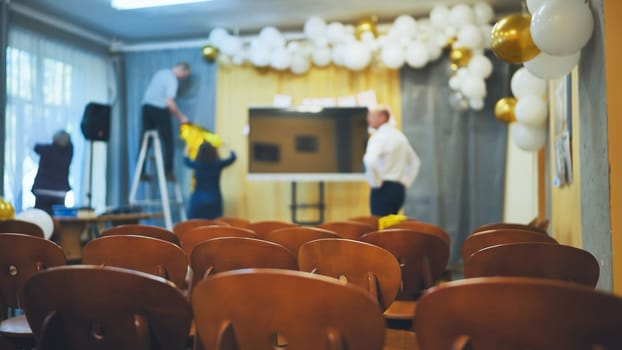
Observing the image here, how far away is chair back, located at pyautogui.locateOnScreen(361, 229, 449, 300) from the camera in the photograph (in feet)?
8.03

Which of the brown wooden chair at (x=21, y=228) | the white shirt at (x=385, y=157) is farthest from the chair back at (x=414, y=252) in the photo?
the white shirt at (x=385, y=157)

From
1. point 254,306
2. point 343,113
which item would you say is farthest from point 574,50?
point 343,113

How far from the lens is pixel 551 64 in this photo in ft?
8.75

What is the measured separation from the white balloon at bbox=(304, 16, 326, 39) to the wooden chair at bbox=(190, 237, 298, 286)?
179 inches

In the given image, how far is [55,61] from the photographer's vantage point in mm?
6328

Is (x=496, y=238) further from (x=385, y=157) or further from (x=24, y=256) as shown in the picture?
(x=385, y=157)

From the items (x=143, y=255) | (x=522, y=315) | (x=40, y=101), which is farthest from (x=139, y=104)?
(x=522, y=315)

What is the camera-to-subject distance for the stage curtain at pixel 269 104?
6.48m

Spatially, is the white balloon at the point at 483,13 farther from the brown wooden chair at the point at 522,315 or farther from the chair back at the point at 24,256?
the brown wooden chair at the point at 522,315

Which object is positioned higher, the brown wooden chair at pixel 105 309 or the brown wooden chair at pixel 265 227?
the brown wooden chair at pixel 105 309

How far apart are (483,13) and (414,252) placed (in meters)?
3.98

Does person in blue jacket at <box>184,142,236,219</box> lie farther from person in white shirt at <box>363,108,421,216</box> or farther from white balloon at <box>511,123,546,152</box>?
white balloon at <box>511,123,546,152</box>

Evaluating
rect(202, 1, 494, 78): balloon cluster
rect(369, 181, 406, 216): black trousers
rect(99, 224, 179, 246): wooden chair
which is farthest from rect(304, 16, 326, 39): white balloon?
rect(99, 224, 179, 246): wooden chair

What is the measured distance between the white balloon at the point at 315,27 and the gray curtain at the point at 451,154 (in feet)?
3.73
